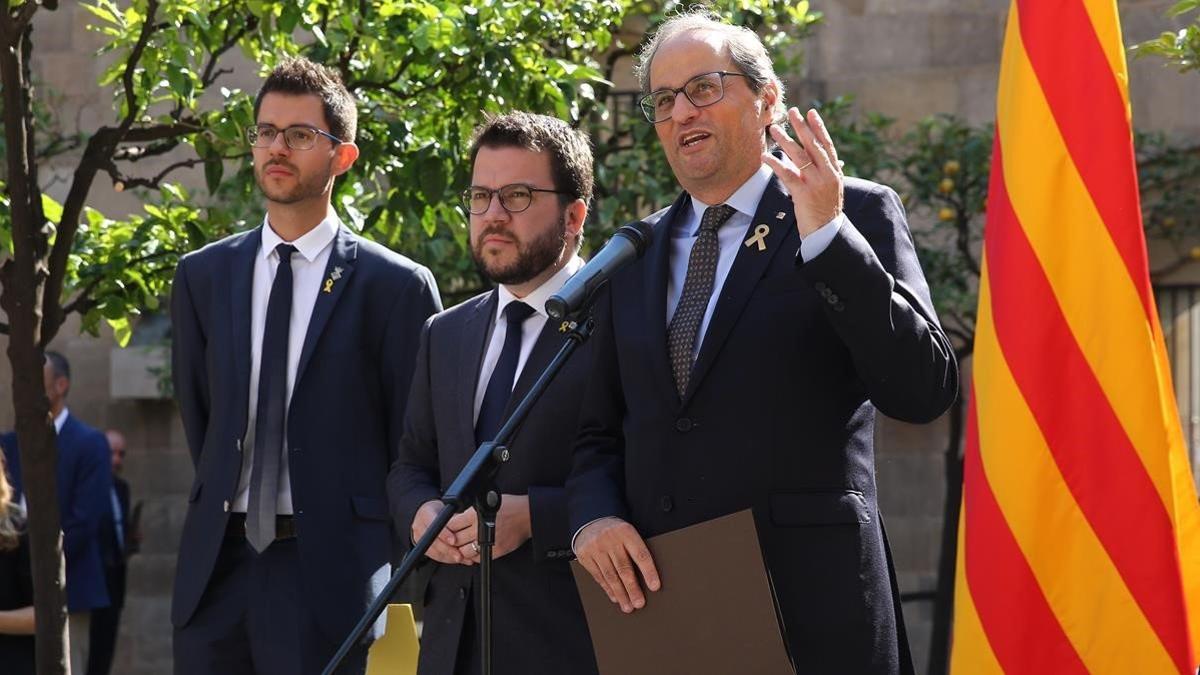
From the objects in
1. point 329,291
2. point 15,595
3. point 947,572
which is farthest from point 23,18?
point 947,572

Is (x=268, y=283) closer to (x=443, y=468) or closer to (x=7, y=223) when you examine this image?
(x=443, y=468)

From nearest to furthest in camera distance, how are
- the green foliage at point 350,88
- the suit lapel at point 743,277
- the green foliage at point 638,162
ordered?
the suit lapel at point 743,277 < the green foliage at point 350,88 < the green foliage at point 638,162

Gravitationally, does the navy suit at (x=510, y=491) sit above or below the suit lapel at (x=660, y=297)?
below

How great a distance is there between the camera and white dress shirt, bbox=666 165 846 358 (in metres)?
4.10

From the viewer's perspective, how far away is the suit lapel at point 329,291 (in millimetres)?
5230

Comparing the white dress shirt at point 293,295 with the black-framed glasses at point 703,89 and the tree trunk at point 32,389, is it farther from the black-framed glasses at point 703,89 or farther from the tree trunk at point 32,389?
the black-framed glasses at point 703,89

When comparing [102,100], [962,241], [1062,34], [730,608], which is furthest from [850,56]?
[730,608]

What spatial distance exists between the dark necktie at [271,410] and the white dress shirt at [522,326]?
62cm

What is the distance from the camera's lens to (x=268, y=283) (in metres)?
5.39

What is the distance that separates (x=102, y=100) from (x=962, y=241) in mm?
6440

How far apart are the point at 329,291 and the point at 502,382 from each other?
0.69 m

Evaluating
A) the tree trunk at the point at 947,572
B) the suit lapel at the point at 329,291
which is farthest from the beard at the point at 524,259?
the tree trunk at the point at 947,572

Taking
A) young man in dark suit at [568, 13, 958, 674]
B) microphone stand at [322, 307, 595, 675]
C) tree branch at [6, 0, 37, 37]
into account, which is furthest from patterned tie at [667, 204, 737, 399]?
tree branch at [6, 0, 37, 37]

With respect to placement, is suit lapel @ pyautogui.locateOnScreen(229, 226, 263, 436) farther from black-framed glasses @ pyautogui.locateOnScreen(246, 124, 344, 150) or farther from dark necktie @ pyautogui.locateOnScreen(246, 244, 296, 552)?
black-framed glasses @ pyautogui.locateOnScreen(246, 124, 344, 150)
